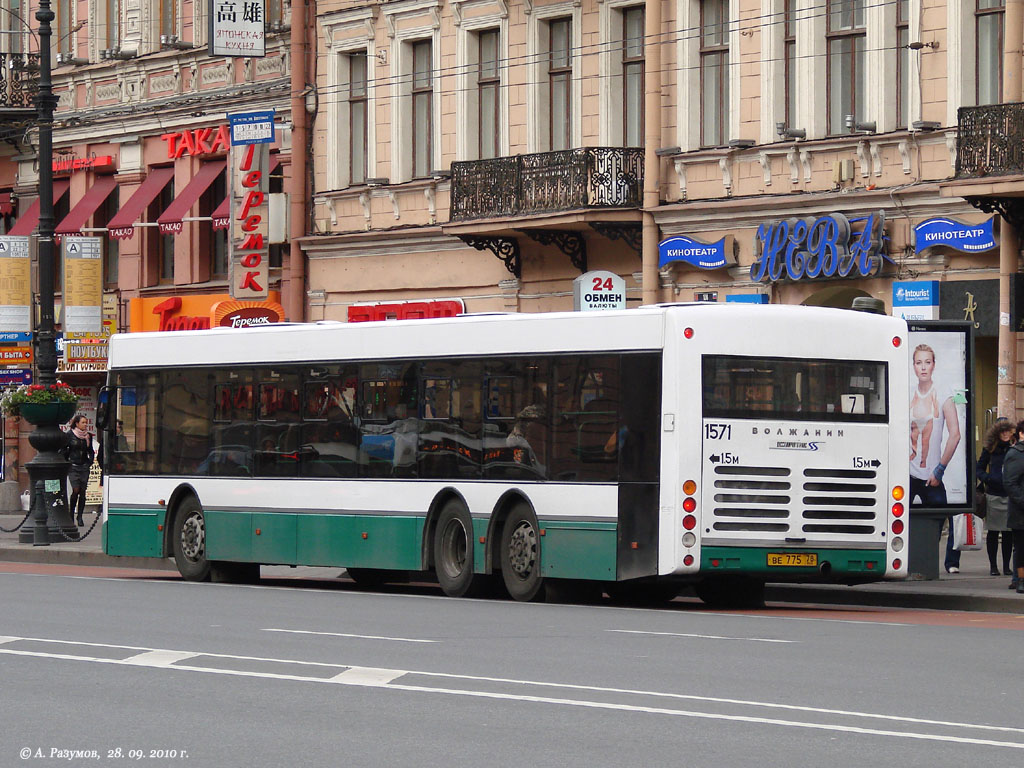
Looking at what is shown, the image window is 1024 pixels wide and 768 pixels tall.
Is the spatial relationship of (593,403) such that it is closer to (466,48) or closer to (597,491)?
(597,491)

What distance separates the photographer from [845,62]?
29.6 metres

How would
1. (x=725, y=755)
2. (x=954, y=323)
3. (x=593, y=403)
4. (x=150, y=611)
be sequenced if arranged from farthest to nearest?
(x=954, y=323) < (x=593, y=403) < (x=150, y=611) < (x=725, y=755)

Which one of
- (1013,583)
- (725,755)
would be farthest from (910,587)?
(725,755)

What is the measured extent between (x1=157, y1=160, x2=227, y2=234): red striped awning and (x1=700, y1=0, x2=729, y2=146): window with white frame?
11940mm

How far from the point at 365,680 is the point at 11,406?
21425 millimetres

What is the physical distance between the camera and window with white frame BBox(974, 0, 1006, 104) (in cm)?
2739

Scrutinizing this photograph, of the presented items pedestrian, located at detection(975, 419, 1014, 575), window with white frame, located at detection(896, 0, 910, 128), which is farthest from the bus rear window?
window with white frame, located at detection(896, 0, 910, 128)

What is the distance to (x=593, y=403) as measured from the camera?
64.1ft

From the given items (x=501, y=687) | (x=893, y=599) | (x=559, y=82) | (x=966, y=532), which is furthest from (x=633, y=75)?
(x=501, y=687)

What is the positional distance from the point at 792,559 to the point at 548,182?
48.0 ft

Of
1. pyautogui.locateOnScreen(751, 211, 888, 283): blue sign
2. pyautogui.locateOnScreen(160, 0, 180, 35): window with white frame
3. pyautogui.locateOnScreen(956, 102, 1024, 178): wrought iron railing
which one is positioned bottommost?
pyautogui.locateOnScreen(751, 211, 888, 283): blue sign

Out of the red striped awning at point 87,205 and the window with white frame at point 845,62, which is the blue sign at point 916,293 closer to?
the window with white frame at point 845,62

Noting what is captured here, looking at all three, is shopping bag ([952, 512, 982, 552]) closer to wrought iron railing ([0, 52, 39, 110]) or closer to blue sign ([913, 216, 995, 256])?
blue sign ([913, 216, 995, 256])

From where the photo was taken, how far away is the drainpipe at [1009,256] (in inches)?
1042
